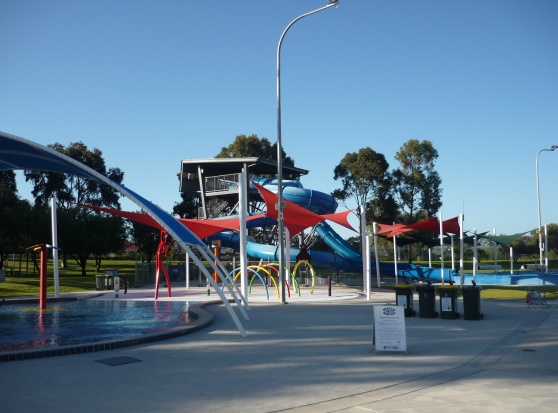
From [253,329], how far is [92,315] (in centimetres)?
648

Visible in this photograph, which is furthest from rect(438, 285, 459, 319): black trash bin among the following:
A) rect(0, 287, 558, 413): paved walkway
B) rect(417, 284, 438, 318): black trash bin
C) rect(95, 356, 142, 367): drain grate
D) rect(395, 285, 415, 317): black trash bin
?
rect(95, 356, 142, 367): drain grate

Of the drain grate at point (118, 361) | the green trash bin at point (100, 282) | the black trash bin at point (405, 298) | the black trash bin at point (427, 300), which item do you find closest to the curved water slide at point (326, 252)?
the green trash bin at point (100, 282)

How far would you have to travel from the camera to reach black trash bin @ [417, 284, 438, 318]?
15656 mm

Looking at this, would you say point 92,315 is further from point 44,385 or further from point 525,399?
point 525,399

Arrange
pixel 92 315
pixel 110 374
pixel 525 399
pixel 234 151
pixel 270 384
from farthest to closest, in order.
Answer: pixel 234 151
pixel 92 315
pixel 110 374
pixel 270 384
pixel 525 399

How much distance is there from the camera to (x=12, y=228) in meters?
42.5

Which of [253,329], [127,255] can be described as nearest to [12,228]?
[253,329]

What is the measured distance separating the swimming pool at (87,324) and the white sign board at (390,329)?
15.1 ft

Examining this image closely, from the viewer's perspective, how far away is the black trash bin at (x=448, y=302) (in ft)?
50.4

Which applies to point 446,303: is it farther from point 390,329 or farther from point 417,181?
point 417,181

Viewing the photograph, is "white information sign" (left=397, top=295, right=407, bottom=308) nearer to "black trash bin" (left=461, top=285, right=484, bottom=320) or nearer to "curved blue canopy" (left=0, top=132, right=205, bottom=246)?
"black trash bin" (left=461, top=285, right=484, bottom=320)

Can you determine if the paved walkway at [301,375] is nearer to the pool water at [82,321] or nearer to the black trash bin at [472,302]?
the pool water at [82,321]

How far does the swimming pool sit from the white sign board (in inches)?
181

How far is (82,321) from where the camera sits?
51.2ft
